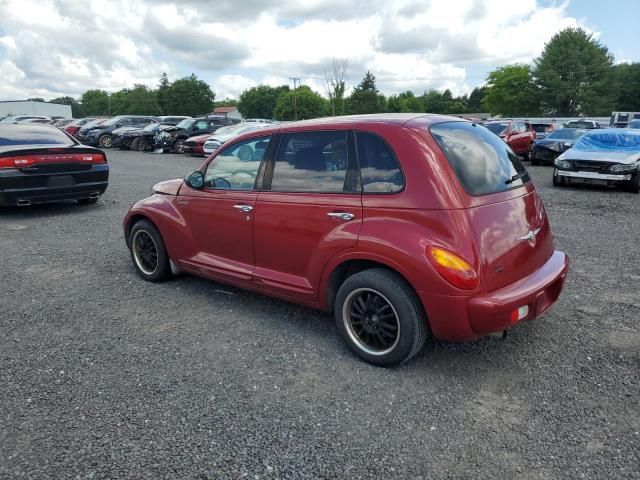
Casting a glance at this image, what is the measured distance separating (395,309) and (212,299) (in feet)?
7.16

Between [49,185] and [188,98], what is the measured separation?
103 metres

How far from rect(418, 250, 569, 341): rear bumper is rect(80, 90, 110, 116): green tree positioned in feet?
498

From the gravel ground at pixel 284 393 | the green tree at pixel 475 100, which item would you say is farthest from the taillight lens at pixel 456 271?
the green tree at pixel 475 100

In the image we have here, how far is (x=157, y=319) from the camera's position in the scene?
4.18 metres

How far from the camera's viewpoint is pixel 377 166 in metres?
3.26

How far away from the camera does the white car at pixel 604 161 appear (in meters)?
10.5

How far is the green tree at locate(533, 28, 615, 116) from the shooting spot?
6462 cm

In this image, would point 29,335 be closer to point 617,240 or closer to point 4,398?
point 4,398

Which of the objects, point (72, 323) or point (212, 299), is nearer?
point (72, 323)

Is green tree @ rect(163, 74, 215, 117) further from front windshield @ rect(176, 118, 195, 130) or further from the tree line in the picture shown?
front windshield @ rect(176, 118, 195, 130)

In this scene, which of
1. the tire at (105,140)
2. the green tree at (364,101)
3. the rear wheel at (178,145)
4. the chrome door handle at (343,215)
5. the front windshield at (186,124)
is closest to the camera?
the chrome door handle at (343,215)

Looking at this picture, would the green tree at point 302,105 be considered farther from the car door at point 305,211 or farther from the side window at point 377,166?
the side window at point 377,166

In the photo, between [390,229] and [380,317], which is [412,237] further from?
[380,317]

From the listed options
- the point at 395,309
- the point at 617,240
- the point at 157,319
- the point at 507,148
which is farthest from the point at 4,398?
the point at 617,240
